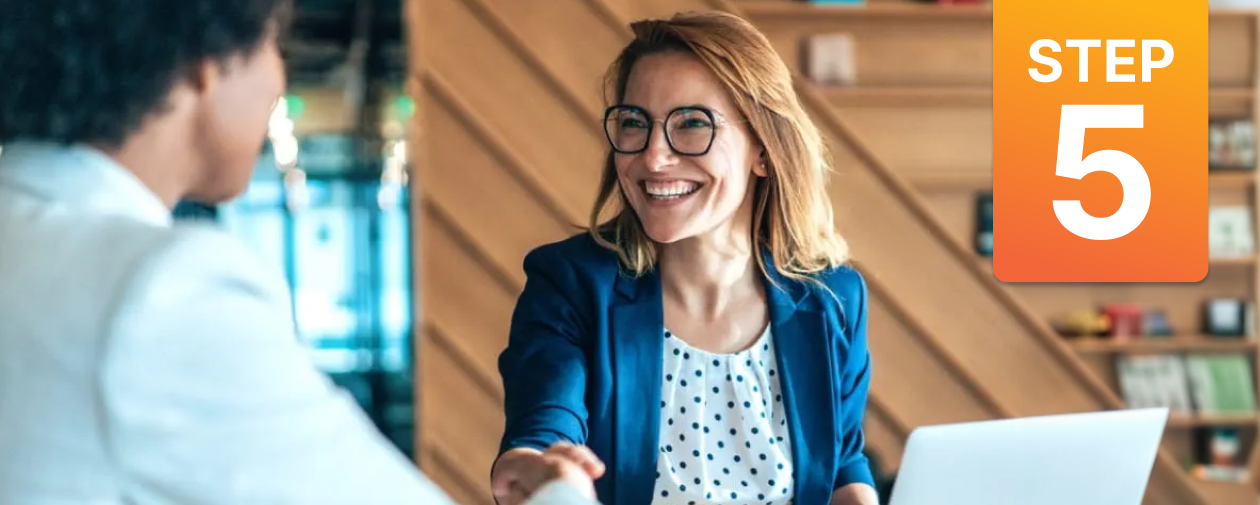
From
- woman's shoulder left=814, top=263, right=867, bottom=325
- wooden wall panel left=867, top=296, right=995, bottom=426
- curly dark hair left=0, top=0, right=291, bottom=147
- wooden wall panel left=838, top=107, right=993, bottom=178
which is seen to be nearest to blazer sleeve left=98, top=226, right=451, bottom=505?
curly dark hair left=0, top=0, right=291, bottom=147

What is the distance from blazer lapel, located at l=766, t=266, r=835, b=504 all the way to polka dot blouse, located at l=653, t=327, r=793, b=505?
0.02 m

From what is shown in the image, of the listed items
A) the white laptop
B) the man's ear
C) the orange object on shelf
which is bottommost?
the orange object on shelf

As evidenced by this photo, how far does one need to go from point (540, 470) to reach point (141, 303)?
57 centimetres

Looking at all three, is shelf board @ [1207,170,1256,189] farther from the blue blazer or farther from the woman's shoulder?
the blue blazer

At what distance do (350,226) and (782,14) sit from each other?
1.78 metres

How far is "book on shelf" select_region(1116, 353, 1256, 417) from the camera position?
495 cm

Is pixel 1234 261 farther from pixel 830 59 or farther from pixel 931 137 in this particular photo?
pixel 830 59

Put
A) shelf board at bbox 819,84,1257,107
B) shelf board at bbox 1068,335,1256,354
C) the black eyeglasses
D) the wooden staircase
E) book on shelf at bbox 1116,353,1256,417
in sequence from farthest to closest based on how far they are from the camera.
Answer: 1. book on shelf at bbox 1116,353,1256,417
2. shelf board at bbox 1068,335,1256,354
3. shelf board at bbox 819,84,1257,107
4. the wooden staircase
5. the black eyeglasses

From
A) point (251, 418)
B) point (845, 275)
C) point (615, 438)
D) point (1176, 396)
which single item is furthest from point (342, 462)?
point (1176, 396)

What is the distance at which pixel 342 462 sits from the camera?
2.60 ft

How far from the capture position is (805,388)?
1643mm

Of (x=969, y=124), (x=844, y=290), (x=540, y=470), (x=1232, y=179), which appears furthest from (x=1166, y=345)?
(x=540, y=470)

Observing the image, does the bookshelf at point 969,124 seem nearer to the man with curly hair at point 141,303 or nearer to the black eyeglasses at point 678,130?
the black eyeglasses at point 678,130

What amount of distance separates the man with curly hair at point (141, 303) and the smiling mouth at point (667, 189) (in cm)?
79
